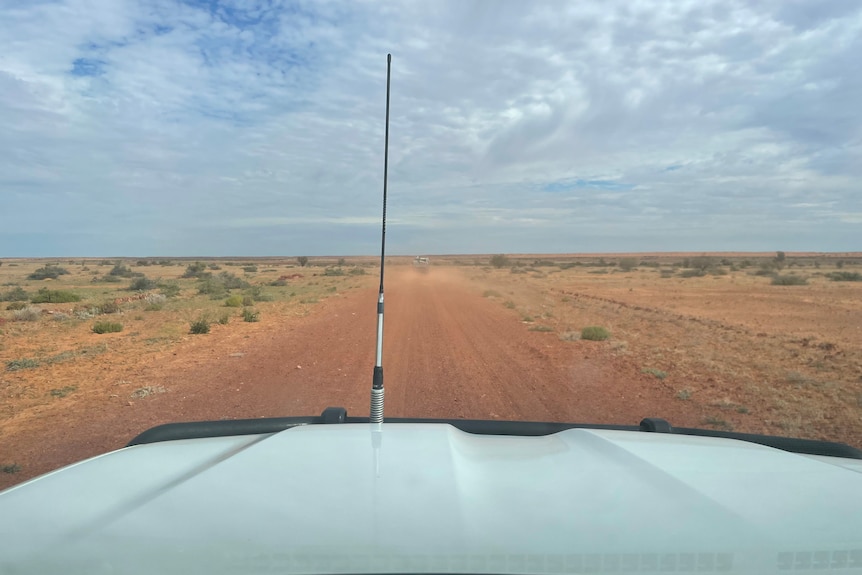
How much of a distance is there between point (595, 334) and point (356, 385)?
829 centimetres

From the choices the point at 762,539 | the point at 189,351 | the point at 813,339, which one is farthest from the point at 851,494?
the point at 813,339

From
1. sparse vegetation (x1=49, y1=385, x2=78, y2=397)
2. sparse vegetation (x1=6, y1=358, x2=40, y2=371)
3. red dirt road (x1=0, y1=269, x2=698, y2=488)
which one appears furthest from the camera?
sparse vegetation (x1=6, y1=358, x2=40, y2=371)

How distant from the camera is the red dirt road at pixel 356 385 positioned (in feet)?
25.5

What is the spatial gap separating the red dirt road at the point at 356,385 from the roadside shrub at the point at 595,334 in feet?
2.54

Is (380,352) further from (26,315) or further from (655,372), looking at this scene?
(26,315)

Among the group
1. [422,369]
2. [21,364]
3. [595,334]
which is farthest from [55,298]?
[595,334]

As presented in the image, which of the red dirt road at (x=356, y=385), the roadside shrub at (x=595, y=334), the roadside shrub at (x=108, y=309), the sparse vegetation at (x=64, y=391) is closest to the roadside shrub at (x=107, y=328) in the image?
the red dirt road at (x=356, y=385)

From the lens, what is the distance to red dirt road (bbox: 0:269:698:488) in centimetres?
777

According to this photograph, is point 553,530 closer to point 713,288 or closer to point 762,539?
point 762,539

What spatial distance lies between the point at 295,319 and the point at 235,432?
17.2 metres

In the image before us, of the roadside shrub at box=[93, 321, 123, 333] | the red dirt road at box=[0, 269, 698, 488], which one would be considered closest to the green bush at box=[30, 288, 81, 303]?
the roadside shrub at box=[93, 321, 123, 333]

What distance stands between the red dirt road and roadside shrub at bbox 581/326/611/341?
0.77m

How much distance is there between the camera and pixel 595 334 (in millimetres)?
15914

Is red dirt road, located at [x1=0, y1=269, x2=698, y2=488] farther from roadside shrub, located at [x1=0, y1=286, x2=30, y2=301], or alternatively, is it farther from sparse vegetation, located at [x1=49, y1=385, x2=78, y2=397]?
roadside shrub, located at [x1=0, y1=286, x2=30, y2=301]
